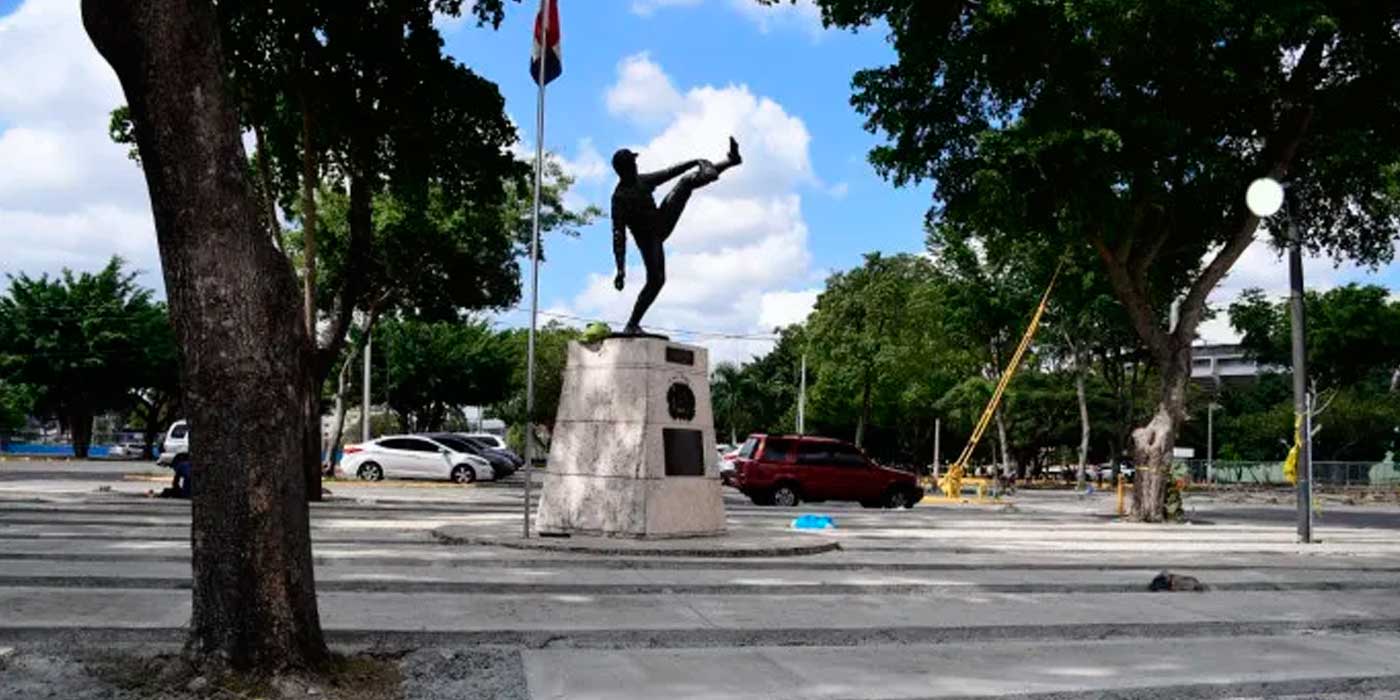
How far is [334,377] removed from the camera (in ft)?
181

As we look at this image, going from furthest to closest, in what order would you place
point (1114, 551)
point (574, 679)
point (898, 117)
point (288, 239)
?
1. point (288, 239)
2. point (898, 117)
3. point (1114, 551)
4. point (574, 679)

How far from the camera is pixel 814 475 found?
25.6m

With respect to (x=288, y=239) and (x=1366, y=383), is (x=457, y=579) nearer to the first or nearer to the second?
(x=288, y=239)

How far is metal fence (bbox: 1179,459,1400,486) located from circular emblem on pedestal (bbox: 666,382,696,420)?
41271 millimetres

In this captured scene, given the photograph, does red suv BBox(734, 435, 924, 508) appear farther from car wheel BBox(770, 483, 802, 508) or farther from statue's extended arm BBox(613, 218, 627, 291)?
statue's extended arm BBox(613, 218, 627, 291)

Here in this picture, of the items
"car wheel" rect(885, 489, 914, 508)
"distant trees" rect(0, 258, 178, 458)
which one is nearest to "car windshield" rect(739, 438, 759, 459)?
"car wheel" rect(885, 489, 914, 508)

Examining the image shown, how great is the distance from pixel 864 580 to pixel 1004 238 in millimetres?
13990

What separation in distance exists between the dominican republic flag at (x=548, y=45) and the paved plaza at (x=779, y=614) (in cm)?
521

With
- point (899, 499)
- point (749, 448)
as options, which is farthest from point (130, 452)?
point (899, 499)

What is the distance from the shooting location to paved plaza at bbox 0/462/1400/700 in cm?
663

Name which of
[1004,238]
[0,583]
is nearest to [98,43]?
[0,583]

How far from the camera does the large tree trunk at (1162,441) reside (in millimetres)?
21953

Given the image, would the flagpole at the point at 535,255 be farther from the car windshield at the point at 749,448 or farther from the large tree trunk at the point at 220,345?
the car windshield at the point at 749,448

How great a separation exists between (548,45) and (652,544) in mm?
5701
